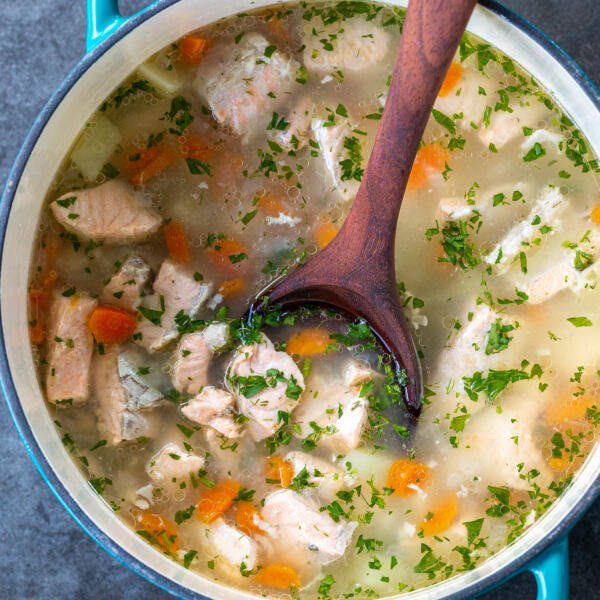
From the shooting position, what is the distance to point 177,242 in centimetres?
216

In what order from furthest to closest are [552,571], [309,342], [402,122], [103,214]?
[309,342], [103,214], [552,571], [402,122]

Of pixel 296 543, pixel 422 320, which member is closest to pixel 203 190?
pixel 422 320

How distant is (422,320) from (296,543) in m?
0.66

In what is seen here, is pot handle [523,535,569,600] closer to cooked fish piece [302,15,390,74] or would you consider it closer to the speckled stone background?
the speckled stone background

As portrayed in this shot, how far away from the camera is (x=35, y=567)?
2.46m

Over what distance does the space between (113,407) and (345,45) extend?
3.60 ft

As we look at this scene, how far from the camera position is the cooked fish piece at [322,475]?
2.14 m

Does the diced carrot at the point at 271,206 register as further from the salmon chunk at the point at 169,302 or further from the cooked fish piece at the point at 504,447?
the cooked fish piece at the point at 504,447

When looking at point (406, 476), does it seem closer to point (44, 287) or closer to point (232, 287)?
point (232, 287)

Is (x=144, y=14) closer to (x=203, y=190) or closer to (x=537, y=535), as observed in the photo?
(x=203, y=190)

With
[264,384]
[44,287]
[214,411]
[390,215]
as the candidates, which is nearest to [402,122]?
[390,215]

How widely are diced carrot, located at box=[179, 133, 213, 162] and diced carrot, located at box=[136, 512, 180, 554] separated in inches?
36.3

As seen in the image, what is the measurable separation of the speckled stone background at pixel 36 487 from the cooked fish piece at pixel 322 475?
25.3 inches

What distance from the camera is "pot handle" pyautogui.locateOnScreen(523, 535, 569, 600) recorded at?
1.83 m
